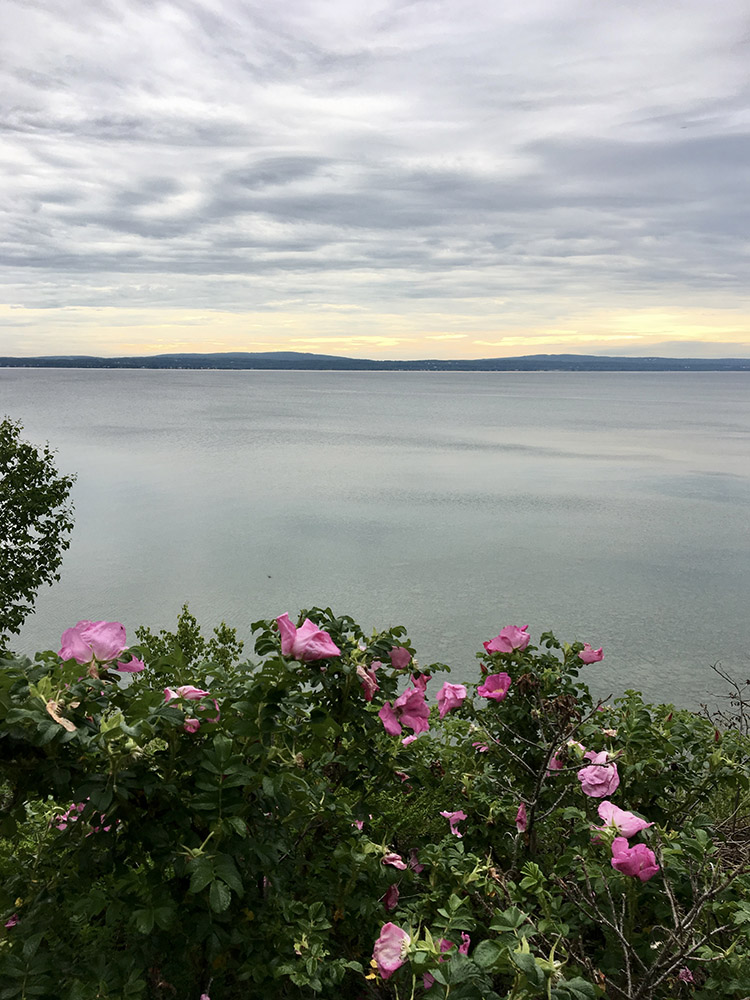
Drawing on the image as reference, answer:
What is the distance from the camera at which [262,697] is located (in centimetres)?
175

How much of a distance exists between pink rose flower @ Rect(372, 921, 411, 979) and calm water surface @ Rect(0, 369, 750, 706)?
24.5ft

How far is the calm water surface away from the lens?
1173 centimetres

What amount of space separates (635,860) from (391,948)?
66cm

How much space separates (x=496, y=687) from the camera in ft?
9.18

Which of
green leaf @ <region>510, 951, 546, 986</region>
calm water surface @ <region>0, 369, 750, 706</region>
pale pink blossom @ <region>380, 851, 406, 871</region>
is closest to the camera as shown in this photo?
green leaf @ <region>510, 951, 546, 986</region>

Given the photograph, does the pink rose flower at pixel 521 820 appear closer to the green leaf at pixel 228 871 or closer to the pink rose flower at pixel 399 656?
the pink rose flower at pixel 399 656

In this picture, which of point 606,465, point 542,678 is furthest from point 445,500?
point 542,678

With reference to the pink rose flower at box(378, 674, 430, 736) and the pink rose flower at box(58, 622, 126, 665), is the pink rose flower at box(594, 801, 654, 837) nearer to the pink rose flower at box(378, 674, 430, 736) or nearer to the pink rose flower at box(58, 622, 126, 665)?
the pink rose flower at box(378, 674, 430, 736)

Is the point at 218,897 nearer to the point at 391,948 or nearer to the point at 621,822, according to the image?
the point at 391,948

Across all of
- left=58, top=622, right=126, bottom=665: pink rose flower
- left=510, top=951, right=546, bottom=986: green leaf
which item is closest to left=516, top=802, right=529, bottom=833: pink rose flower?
left=510, top=951, right=546, bottom=986: green leaf

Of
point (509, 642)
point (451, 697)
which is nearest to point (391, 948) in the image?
point (451, 697)

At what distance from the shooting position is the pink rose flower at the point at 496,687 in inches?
110

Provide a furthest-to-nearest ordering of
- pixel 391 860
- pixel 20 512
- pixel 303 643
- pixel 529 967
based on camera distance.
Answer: pixel 20 512
pixel 391 860
pixel 303 643
pixel 529 967

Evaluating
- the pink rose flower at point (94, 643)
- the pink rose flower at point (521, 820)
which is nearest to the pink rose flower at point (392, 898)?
the pink rose flower at point (521, 820)
